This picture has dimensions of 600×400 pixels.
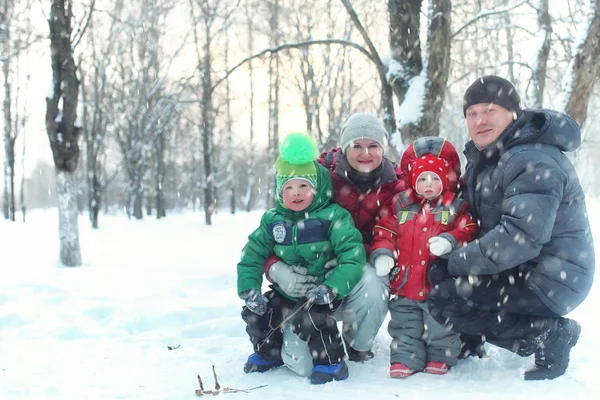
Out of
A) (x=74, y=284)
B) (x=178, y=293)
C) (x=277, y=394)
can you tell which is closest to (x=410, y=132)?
(x=178, y=293)

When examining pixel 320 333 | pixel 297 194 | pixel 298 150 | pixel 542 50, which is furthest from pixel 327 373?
pixel 542 50

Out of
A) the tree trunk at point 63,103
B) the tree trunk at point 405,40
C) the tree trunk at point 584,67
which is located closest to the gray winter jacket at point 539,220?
the tree trunk at point 405,40

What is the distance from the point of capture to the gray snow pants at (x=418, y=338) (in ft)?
9.01

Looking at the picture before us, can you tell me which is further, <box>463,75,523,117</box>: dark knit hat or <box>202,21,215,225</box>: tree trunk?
<box>202,21,215,225</box>: tree trunk

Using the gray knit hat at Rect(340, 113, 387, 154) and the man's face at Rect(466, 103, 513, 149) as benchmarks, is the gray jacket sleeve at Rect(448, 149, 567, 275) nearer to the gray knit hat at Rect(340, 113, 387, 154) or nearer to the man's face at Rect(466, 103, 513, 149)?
the man's face at Rect(466, 103, 513, 149)

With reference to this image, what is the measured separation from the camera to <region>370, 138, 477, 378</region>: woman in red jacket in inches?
108

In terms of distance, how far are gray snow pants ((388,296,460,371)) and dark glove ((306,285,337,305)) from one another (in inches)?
17.6

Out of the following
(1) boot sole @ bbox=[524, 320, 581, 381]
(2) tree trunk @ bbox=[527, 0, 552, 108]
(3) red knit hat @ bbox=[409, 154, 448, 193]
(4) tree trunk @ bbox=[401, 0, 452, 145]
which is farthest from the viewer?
(2) tree trunk @ bbox=[527, 0, 552, 108]

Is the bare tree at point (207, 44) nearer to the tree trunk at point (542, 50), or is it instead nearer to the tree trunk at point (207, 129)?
the tree trunk at point (207, 129)

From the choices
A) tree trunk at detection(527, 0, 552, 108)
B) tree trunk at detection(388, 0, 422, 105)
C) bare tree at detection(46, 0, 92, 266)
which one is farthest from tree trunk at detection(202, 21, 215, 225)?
tree trunk at detection(388, 0, 422, 105)

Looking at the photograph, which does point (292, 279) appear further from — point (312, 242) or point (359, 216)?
point (359, 216)

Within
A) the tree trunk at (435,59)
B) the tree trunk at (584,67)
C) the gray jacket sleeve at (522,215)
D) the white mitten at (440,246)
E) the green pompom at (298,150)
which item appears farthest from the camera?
the tree trunk at (584,67)

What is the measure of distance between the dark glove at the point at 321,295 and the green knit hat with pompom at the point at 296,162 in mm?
615

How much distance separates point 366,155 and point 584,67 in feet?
15.5
